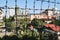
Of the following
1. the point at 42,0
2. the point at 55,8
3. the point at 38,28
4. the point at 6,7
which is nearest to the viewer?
the point at 6,7

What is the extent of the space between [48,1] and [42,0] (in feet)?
0.26

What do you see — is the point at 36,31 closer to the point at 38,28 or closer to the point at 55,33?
the point at 38,28

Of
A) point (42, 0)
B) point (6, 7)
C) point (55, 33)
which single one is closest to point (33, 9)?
point (42, 0)

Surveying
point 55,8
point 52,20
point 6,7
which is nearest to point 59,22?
point 52,20

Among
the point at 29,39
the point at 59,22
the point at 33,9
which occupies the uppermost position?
the point at 33,9

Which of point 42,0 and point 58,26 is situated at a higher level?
point 42,0

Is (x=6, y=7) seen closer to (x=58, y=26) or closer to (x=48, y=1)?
(x=48, y=1)

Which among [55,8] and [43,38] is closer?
[55,8]

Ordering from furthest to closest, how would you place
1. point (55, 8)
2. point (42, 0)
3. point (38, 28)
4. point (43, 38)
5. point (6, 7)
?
point (38, 28), point (43, 38), point (55, 8), point (42, 0), point (6, 7)

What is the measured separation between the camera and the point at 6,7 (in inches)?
87.3

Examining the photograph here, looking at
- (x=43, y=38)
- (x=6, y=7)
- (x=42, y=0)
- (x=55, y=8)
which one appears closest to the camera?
(x=6, y=7)

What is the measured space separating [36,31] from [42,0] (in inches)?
35.1

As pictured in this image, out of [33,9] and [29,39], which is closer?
[33,9]

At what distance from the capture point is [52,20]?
324cm
